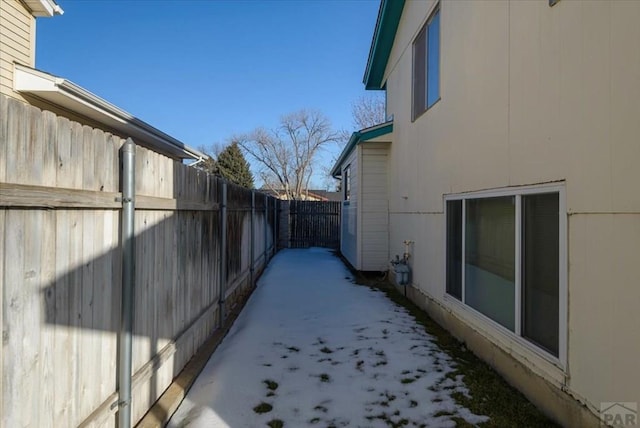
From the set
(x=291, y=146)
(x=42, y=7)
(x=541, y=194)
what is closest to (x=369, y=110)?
(x=291, y=146)

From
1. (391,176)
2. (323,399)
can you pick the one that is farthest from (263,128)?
(323,399)

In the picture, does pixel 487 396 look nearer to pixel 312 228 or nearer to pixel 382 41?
pixel 382 41

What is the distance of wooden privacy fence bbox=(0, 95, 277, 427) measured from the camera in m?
1.57

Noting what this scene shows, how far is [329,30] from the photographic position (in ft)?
55.7

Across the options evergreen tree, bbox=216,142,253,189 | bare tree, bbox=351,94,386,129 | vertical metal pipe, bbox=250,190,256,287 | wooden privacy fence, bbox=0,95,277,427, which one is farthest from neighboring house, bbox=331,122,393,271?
evergreen tree, bbox=216,142,253,189

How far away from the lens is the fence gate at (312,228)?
52.7ft

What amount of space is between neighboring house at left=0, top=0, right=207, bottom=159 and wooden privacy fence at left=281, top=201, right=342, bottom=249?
8.17m

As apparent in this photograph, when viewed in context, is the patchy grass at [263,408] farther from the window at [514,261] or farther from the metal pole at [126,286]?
the window at [514,261]

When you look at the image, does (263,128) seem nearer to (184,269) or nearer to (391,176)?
(391,176)

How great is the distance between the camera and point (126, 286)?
2412mm

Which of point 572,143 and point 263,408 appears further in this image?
point 263,408

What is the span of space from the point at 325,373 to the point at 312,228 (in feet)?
41.0

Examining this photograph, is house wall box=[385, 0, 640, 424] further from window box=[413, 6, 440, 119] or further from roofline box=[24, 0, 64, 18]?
roofline box=[24, 0, 64, 18]

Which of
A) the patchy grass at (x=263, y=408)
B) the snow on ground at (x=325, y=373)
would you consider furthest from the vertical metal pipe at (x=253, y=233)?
the patchy grass at (x=263, y=408)
